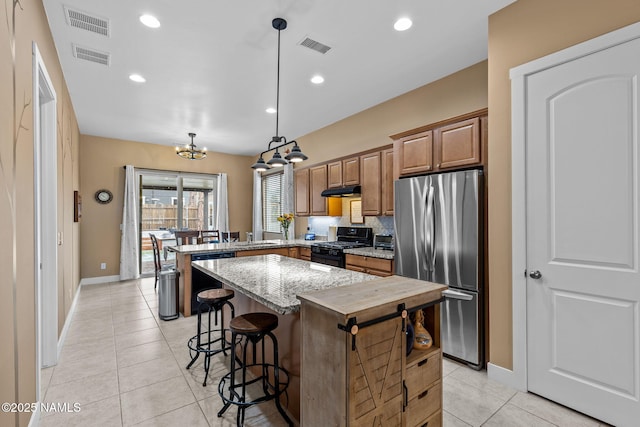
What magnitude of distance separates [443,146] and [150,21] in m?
2.96

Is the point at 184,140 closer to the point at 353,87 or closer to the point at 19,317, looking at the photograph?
the point at 353,87

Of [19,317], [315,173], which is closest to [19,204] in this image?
[19,317]

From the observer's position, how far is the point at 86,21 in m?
2.54

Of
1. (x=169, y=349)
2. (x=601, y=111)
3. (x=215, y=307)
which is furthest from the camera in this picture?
(x=169, y=349)

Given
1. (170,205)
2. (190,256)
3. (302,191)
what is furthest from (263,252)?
(170,205)

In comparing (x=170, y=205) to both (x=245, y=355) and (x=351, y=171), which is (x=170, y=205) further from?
(x=245, y=355)

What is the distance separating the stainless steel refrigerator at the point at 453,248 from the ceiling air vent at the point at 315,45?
1.63m

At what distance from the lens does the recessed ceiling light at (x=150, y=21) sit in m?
2.47

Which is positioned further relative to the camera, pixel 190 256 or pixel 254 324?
pixel 190 256

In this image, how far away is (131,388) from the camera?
2.39 metres

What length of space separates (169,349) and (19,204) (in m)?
2.05

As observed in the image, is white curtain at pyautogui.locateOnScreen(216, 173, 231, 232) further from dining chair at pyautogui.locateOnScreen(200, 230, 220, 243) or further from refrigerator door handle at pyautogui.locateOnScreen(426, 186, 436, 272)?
refrigerator door handle at pyautogui.locateOnScreen(426, 186, 436, 272)

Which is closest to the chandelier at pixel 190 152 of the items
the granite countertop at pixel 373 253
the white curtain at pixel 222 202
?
the white curtain at pixel 222 202

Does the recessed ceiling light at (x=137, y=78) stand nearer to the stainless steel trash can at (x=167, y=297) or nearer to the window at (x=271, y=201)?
the stainless steel trash can at (x=167, y=297)
